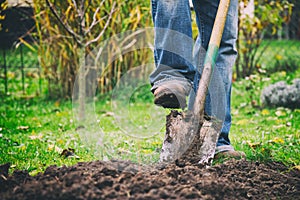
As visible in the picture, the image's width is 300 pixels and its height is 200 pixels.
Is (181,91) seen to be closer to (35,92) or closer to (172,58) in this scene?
(172,58)

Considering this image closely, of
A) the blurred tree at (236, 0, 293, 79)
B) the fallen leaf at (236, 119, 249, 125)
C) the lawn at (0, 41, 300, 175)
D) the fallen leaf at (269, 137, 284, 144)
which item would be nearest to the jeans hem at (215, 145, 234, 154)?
the lawn at (0, 41, 300, 175)

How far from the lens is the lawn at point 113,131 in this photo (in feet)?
7.98

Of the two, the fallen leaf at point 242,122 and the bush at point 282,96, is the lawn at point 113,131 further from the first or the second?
the bush at point 282,96

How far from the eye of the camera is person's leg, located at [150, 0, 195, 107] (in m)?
2.26

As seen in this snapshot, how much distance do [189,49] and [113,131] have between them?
4.33ft

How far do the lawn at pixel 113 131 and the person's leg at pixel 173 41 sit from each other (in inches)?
14.1

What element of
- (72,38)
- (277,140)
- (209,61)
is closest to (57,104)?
(72,38)

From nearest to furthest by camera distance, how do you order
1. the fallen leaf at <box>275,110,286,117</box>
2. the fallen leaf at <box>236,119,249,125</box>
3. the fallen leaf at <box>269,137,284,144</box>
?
the fallen leaf at <box>269,137,284,144</box> → the fallen leaf at <box>236,119,249,125</box> → the fallen leaf at <box>275,110,286,117</box>

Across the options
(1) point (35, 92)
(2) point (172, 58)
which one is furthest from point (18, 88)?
(2) point (172, 58)

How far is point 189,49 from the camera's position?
2.35 meters

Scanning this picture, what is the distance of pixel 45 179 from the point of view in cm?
157

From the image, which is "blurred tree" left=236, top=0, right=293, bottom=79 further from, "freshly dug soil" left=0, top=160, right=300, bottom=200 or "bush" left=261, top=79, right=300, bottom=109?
"freshly dug soil" left=0, top=160, right=300, bottom=200

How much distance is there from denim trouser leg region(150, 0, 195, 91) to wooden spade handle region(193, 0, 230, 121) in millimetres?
239

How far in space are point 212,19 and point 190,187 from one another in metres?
1.14
